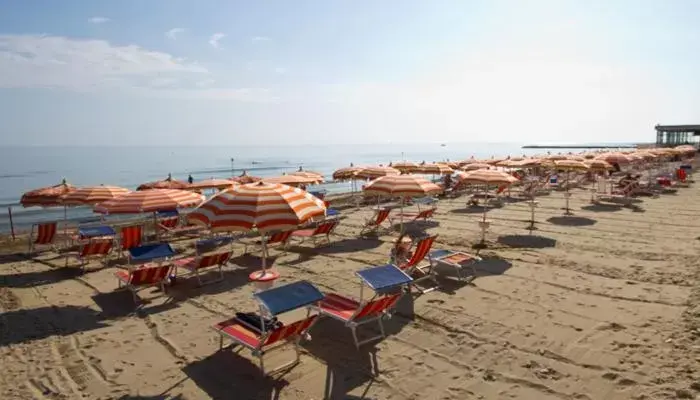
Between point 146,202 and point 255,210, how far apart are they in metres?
3.96

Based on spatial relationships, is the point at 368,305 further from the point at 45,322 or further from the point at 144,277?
the point at 45,322

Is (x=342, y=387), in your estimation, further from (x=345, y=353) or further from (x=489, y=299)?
(x=489, y=299)

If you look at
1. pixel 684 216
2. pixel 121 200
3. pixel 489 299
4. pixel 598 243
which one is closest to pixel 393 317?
pixel 489 299

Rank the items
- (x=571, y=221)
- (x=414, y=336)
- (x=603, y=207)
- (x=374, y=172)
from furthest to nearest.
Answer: (x=374, y=172) → (x=603, y=207) → (x=571, y=221) → (x=414, y=336)

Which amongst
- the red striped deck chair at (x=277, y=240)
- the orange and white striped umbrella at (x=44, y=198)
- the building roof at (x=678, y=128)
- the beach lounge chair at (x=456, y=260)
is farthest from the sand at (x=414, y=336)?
the building roof at (x=678, y=128)

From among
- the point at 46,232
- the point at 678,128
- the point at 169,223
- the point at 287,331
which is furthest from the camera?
the point at 678,128

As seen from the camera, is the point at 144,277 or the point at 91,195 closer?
the point at 144,277

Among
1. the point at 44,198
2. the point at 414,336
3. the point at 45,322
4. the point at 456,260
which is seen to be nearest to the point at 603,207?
the point at 456,260

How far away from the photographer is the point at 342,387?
14.4ft

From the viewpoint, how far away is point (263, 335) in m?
4.62

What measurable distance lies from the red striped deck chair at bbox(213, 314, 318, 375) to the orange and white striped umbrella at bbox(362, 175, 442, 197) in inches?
194

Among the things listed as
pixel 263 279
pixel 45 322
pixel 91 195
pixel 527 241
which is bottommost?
pixel 45 322

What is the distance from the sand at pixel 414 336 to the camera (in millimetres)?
4398

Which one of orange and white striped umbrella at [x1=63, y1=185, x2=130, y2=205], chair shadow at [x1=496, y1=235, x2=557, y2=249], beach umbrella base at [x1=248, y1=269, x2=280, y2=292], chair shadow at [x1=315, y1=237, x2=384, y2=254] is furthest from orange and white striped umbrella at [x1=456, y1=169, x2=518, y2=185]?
orange and white striped umbrella at [x1=63, y1=185, x2=130, y2=205]
